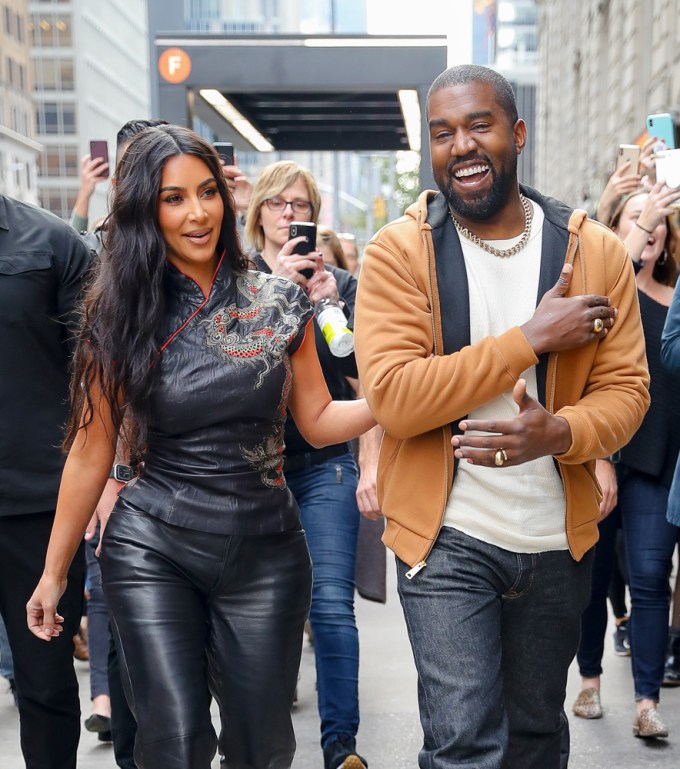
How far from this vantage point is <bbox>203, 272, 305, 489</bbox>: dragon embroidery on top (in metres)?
3.30

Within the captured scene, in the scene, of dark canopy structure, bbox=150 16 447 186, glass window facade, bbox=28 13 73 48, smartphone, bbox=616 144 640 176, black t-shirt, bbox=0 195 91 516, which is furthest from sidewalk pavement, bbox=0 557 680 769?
glass window facade, bbox=28 13 73 48

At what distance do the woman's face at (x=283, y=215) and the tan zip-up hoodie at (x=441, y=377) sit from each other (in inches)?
78.0

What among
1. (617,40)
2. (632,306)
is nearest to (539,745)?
(632,306)

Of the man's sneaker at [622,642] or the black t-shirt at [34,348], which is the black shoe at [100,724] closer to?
the black t-shirt at [34,348]

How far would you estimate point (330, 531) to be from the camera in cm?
473

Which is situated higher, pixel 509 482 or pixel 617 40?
pixel 617 40

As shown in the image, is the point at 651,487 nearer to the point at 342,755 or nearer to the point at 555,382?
the point at 342,755

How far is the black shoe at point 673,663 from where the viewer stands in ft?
20.1

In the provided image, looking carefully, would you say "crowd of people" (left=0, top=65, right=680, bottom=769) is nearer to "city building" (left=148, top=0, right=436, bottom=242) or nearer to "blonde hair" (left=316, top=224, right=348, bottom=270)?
"blonde hair" (left=316, top=224, right=348, bottom=270)

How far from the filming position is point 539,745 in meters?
3.25

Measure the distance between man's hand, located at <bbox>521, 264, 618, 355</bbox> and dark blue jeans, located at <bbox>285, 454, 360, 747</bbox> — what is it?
6.69 ft

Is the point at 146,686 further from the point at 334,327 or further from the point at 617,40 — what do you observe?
the point at 617,40

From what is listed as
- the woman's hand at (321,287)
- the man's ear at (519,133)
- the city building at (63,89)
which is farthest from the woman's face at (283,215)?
the city building at (63,89)

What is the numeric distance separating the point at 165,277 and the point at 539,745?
1.69 meters
